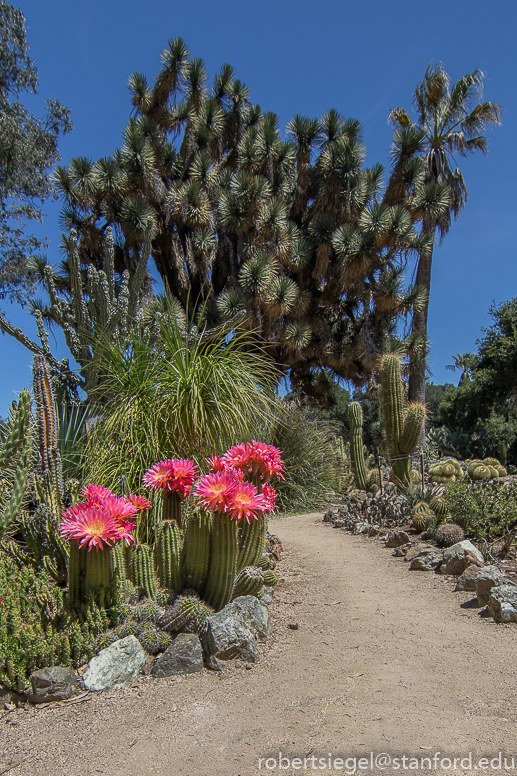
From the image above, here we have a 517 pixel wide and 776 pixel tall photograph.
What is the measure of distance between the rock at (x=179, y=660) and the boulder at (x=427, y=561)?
265 cm


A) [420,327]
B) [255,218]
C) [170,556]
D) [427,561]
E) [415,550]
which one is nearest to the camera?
[170,556]

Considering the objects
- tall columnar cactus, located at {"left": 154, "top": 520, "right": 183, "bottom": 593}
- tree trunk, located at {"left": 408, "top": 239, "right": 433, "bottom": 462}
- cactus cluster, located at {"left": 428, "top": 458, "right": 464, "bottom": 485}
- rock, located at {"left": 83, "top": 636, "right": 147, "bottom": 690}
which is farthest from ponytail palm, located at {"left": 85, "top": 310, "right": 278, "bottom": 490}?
tree trunk, located at {"left": 408, "top": 239, "right": 433, "bottom": 462}

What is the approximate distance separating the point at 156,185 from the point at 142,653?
14.9 meters

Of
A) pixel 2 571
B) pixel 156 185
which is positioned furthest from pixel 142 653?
pixel 156 185

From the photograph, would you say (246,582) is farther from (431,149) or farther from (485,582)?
(431,149)

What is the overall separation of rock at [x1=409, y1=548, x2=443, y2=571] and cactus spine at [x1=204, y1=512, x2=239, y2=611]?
2.29 metres

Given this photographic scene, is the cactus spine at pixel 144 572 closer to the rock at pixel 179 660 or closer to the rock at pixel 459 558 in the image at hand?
the rock at pixel 179 660

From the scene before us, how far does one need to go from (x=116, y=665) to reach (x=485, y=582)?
102 inches

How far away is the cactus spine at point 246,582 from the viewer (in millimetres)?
3283

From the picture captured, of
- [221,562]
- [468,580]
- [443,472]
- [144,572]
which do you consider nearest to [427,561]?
[468,580]

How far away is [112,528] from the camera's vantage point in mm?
2676

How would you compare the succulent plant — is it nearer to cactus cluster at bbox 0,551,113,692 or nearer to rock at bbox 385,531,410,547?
rock at bbox 385,531,410,547

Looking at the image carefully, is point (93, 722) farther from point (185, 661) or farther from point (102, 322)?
point (102, 322)

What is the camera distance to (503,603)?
334cm
